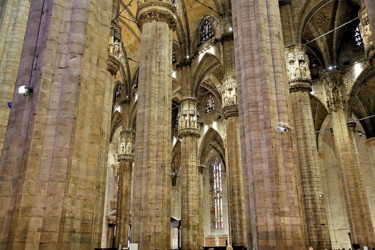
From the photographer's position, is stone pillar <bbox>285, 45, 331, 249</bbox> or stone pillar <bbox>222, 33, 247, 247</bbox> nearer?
stone pillar <bbox>285, 45, 331, 249</bbox>

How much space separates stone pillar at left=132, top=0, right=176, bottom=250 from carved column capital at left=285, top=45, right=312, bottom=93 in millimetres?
7144

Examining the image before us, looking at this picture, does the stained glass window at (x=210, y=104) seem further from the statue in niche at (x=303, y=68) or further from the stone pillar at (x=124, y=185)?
the statue in niche at (x=303, y=68)

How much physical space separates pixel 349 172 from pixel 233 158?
7662 millimetres

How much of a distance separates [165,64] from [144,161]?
474 cm

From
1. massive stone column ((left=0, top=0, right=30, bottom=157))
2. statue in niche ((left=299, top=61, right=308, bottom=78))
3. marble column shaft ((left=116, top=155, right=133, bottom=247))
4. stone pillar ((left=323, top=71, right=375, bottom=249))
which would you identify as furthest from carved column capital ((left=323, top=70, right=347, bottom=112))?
massive stone column ((left=0, top=0, right=30, bottom=157))

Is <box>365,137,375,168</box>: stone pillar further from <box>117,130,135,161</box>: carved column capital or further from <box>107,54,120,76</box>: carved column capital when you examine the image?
<box>107,54,120,76</box>: carved column capital

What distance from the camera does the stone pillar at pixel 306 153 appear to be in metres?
16.8

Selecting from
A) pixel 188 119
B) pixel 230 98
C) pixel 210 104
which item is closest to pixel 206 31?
pixel 188 119

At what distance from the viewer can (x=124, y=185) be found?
2697 centimetres

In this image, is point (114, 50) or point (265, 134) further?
point (114, 50)

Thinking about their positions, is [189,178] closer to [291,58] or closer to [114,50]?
[114,50]

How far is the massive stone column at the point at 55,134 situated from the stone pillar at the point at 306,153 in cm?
1145

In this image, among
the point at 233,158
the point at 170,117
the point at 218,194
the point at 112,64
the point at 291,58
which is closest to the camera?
the point at 170,117

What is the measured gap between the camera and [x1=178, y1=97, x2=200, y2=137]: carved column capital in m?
23.5
